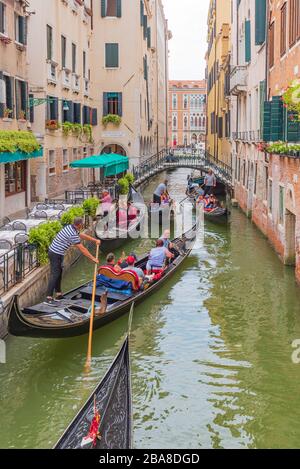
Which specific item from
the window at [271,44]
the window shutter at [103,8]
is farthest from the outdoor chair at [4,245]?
the window shutter at [103,8]

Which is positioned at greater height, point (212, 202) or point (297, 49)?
point (297, 49)

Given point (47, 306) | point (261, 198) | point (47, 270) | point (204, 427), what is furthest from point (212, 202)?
point (204, 427)

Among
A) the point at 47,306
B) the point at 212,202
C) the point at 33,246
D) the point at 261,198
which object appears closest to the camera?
the point at 47,306

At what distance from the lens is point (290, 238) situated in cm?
1458

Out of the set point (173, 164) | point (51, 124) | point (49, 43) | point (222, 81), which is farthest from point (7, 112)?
point (173, 164)

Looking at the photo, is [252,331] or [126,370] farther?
[252,331]

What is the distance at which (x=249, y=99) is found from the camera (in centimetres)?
2398

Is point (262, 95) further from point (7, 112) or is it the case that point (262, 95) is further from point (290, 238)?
point (7, 112)

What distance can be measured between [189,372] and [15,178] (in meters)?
11.4

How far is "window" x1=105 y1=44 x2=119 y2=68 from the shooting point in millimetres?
31469

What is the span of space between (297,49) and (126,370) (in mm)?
9191

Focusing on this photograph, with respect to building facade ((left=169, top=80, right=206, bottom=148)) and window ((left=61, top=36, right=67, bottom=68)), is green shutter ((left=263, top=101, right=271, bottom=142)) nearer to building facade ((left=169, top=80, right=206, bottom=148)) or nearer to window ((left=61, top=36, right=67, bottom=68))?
window ((left=61, top=36, right=67, bottom=68))
